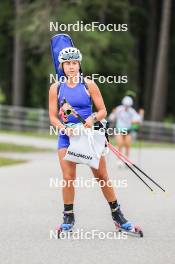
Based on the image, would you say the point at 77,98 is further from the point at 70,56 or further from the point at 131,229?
the point at 131,229

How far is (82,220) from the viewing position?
11023 millimetres

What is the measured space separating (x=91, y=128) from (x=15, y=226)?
68.8 inches

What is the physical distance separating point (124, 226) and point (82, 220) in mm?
1283

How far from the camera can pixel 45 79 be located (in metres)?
47.3

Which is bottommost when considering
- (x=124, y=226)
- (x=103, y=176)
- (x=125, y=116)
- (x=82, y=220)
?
(x=82, y=220)

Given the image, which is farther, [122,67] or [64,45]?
[122,67]

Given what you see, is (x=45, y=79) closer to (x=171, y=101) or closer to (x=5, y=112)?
(x=5, y=112)

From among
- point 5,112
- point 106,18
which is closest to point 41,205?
point 5,112

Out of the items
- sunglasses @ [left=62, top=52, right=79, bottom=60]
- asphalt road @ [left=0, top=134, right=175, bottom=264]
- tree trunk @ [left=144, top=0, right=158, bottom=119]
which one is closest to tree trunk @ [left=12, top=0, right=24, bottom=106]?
tree trunk @ [left=144, top=0, right=158, bottom=119]

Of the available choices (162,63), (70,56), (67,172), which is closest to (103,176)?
(67,172)

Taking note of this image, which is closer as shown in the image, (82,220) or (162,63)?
(82,220)

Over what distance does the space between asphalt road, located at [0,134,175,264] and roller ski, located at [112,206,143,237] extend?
0.14 m

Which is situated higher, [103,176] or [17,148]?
[103,176]

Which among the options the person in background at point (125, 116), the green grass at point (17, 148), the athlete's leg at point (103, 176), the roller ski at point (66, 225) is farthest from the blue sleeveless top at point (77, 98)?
the green grass at point (17, 148)
